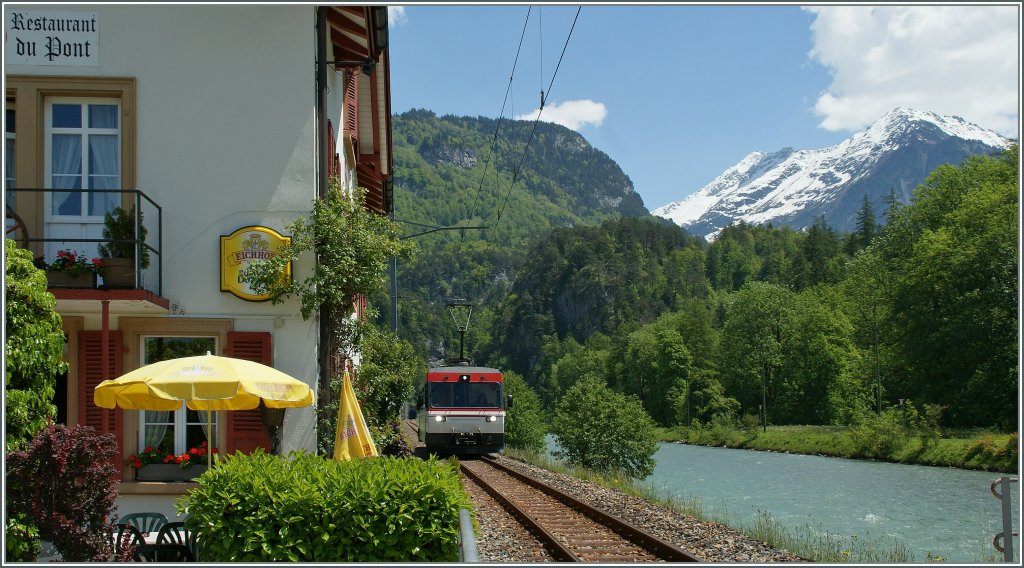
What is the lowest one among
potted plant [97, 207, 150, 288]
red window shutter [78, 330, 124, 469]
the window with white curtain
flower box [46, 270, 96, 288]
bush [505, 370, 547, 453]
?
bush [505, 370, 547, 453]

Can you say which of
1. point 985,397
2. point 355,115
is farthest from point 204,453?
point 985,397

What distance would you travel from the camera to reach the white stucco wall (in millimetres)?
12852

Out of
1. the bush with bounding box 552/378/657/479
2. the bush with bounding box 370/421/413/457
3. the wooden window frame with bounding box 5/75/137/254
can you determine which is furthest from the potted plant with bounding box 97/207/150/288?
the bush with bounding box 552/378/657/479

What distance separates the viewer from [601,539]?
39.4 feet

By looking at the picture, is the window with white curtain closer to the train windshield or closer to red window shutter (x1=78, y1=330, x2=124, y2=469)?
red window shutter (x1=78, y1=330, x2=124, y2=469)

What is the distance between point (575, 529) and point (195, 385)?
5786 mm

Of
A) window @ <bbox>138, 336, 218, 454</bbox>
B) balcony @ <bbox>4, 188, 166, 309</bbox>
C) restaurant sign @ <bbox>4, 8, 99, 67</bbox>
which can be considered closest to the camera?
balcony @ <bbox>4, 188, 166, 309</bbox>

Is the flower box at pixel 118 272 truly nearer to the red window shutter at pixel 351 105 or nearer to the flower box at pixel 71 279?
the flower box at pixel 71 279

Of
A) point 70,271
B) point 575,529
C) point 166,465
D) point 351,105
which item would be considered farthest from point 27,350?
point 351,105

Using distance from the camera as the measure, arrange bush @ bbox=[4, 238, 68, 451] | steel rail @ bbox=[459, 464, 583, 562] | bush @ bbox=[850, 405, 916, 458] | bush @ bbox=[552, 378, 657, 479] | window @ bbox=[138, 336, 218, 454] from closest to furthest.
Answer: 1. bush @ bbox=[4, 238, 68, 451]
2. steel rail @ bbox=[459, 464, 583, 562]
3. window @ bbox=[138, 336, 218, 454]
4. bush @ bbox=[552, 378, 657, 479]
5. bush @ bbox=[850, 405, 916, 458]

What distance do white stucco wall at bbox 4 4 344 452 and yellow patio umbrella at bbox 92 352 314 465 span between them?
3207mm

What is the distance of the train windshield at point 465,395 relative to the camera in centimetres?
2709

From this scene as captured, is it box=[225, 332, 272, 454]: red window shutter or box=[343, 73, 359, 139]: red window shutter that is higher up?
box=[343, 73, 359, 139]: red window shutter

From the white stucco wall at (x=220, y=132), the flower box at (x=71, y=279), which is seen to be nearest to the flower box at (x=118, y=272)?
the flower box at (x=71, y=279)
